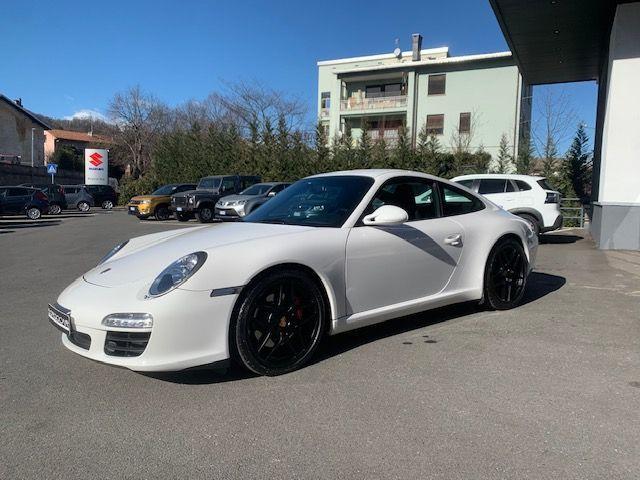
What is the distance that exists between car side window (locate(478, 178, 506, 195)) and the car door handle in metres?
7.97

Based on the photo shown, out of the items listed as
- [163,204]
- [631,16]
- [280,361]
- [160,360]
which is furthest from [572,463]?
[163,204]

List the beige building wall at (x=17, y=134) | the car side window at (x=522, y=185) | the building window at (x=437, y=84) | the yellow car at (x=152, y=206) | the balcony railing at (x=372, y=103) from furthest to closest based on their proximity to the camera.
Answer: the beige building wall at (x=17, y=134)
the balcony railing at (x=372, y=103)
the building window at (x=437, y=84)
the yellow car at (x=152, y=206)
the car side window at (x=522, y=185)

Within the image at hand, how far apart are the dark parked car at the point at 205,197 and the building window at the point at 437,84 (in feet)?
77.7

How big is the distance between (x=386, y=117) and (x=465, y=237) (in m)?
41.3

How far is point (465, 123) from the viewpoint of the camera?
39.6m

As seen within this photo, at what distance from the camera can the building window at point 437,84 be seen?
133 ft

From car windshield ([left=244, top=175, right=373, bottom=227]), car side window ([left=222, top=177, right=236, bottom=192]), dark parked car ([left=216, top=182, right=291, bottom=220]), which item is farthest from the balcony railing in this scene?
car windshield ([left=244, top=175, right=373, bottom=227])

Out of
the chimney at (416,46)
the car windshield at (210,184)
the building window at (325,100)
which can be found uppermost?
the chimney at (416,46)

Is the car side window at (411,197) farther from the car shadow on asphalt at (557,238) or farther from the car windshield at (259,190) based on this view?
the car windshield at (259,190)

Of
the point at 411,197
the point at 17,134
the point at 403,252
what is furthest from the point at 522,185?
the point at 17,134

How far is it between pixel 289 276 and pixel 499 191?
32.6ft

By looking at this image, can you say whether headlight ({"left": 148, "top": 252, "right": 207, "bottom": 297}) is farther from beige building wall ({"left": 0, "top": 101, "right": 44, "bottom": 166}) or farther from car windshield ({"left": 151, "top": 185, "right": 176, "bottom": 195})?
beige building wall ({"left": 0, "top": 101, "right": 44, "bottom": 166})

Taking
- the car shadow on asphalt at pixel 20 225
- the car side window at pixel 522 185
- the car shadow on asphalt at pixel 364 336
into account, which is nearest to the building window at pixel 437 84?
the car shadow on asphalt at pixel 20 225

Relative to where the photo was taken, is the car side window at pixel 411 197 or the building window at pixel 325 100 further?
the building window at pixel 325 100
